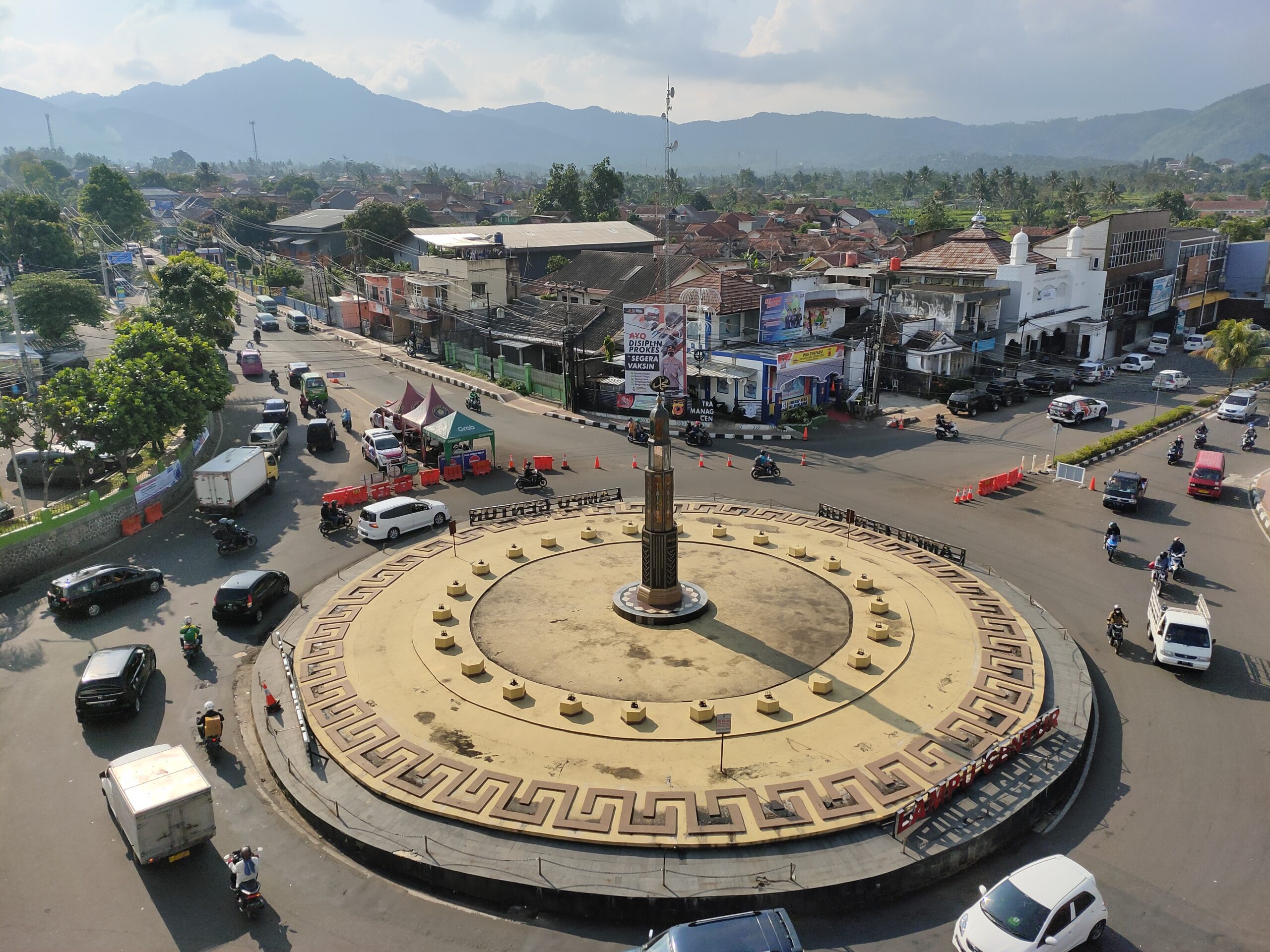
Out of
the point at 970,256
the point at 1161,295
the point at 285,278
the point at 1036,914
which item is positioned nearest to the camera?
the point at 1036,914

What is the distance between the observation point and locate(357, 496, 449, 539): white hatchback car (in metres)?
31.1

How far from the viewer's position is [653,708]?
66.4 ft

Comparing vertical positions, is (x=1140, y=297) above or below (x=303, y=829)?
above

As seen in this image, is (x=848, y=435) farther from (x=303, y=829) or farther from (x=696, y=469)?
(x=303, y=829)

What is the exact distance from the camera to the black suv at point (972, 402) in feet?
166

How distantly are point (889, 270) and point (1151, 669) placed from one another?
48.6 meters

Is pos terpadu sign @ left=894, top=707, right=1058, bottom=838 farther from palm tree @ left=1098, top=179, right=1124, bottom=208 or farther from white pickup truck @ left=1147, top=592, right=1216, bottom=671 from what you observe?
palm tree @ left=1098, top=179, right=1124, bottom=208

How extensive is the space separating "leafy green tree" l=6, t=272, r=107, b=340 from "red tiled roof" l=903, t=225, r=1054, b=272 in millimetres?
63729

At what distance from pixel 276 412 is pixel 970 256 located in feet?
168

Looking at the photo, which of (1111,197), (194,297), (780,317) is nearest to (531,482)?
(780,317)

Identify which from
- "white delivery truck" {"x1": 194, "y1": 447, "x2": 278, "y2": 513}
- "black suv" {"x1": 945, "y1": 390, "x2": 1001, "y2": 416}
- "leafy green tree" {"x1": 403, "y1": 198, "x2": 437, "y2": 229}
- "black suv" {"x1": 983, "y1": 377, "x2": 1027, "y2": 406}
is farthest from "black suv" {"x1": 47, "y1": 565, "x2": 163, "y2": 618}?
"leafy green tree" {"x1": 403, "y1": 198, "x2": 437, "y2": 229}

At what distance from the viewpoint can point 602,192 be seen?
416ft

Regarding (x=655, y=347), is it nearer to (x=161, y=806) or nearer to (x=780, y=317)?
(x=780, y=317)

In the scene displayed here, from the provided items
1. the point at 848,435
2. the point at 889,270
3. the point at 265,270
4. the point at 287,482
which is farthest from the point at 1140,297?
the point at 265,270
